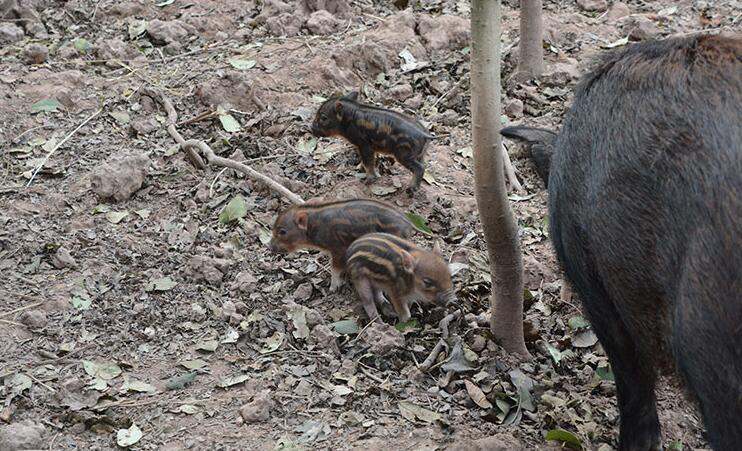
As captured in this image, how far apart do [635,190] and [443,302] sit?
2.12 metres

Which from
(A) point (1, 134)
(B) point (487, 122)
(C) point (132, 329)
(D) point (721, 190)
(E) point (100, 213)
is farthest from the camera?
(A) point (1, 134)

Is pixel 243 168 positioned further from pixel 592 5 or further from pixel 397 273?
pixel 592 5

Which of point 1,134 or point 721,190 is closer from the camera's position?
point 721,190

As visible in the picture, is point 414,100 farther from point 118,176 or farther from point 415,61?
point 118,176

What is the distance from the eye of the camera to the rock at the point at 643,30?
25.7 ft

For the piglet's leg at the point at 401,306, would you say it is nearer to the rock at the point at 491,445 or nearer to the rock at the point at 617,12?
the rock at the point at 491,445

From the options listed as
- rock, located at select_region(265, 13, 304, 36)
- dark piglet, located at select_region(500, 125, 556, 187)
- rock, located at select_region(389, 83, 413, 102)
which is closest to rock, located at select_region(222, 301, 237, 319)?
Result: dark piglet, located at select_region(500, 125, 556, 187)

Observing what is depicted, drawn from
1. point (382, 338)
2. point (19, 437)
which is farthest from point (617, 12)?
point (19, 437)

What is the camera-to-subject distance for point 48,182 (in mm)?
6344

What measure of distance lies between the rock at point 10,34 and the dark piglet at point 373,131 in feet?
9.00

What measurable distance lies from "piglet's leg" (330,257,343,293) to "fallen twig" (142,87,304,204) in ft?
1.64

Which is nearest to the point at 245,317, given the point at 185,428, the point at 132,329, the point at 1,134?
the point at 132,329

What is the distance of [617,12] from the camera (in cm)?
830

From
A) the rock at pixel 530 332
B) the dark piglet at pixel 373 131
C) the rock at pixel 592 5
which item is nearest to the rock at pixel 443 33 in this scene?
the rock at pixel 592 5
